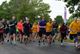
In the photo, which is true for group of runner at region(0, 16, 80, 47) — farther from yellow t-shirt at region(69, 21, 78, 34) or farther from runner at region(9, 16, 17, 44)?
yellow t-shirt at region(69, 21, 78, 34)

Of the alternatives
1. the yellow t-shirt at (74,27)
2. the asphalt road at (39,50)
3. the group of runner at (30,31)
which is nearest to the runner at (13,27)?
the group of runner at (30,31)

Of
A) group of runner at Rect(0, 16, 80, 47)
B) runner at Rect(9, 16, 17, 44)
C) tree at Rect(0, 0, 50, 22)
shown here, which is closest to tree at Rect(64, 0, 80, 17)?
group of runner at Rect(0, 16, 80, 47)

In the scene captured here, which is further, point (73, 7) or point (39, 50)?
point (73, 7)

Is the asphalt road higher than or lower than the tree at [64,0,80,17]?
lower

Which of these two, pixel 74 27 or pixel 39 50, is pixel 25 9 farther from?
pixel 39 50

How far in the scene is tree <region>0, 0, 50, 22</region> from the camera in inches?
2692

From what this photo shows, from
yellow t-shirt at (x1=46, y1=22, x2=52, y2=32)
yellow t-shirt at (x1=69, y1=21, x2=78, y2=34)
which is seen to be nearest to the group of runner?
yellow t-shirt at (x1=46, y1=22, x2=52, y2=32)

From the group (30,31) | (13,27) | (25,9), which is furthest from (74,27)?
(25,9)

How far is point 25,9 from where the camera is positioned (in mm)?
69500

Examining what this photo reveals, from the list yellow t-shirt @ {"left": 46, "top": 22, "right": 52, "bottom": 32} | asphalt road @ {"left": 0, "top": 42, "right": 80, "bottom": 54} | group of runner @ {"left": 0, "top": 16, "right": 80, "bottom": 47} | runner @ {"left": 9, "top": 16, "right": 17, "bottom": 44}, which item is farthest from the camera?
runner @ {"left": 9, "top": 16, "right": 17, "bottom": 44}

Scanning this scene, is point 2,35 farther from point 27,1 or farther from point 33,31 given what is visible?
point 27,1

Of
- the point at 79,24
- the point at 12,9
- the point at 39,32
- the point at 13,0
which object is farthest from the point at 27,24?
the point at 13,0

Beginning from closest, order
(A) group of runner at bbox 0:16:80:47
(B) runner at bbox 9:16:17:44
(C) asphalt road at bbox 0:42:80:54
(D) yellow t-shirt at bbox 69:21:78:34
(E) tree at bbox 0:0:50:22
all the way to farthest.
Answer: (C) asphalt road at bbox 0:42:80:54
(D) yellow t-shirt at bbox 69:21:78:34
(A) group of runner at bbox 0:16:80:47
(B) runner at bbox 9:16:17:44
(E) tree at bbox 0:0:50:22

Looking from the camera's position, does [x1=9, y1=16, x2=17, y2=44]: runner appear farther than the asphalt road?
Yes
